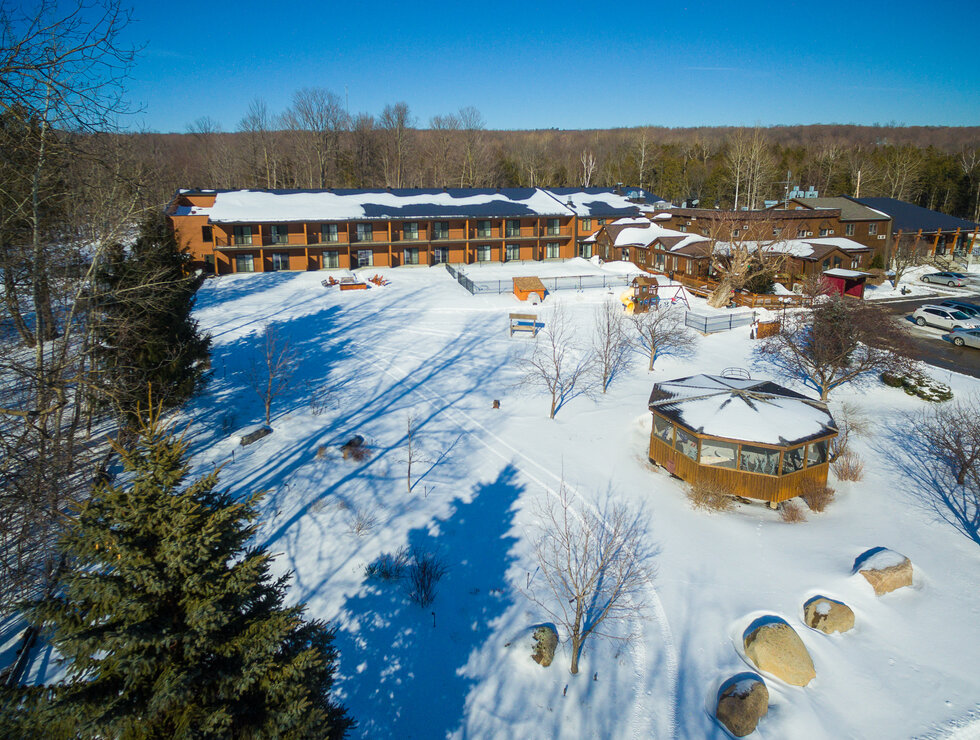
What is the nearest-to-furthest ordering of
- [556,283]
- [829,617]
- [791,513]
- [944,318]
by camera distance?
[829,617], [791,513], [944,318], [556,283]

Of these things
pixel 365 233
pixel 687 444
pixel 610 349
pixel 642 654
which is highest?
pixel 365 233

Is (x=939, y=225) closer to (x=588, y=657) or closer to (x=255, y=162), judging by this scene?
(x=588, y=657)

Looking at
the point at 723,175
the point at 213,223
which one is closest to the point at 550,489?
the point at 213,223

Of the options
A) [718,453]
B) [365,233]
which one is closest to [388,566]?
[718,453]

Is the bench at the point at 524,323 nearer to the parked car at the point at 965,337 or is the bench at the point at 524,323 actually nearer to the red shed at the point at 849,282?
the red shed at the point at 849,282

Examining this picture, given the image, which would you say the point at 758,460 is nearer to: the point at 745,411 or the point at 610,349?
the point at 745,411

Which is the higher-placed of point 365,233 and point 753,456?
point 365,233
